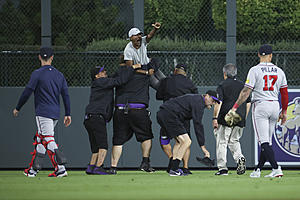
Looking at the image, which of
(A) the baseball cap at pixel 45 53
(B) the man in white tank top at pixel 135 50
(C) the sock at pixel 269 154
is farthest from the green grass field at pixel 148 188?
(B) the man in white tank top at pixel 135 50

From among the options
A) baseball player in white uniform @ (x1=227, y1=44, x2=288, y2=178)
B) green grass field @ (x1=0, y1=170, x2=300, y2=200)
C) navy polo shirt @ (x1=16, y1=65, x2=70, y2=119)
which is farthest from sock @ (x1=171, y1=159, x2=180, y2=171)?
navy polo shirt @ (x1=16, y1=65, x2=70, y2=119)

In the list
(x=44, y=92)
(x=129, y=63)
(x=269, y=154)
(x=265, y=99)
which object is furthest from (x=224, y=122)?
(x=44, y=92)

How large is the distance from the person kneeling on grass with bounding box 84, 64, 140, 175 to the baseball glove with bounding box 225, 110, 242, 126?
5.72ft

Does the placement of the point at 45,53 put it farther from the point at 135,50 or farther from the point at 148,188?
the point at 148,188

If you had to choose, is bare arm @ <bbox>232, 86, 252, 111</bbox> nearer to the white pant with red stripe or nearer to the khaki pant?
the white pant with red stripe

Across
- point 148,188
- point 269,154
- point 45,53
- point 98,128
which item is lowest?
point 148,188

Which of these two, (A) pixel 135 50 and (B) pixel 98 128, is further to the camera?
(A) pixel 135 50

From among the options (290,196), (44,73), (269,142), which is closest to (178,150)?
(269,142)

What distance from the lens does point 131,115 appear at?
1067 centimetres

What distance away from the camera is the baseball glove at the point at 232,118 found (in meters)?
10.00

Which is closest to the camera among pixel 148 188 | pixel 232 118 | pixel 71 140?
pixel 148 188

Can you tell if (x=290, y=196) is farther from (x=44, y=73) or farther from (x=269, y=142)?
(x=44, y=73)

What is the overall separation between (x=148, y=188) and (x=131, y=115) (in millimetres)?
2839

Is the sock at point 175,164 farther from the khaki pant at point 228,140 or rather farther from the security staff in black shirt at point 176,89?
the khaki pant at point 228,140
